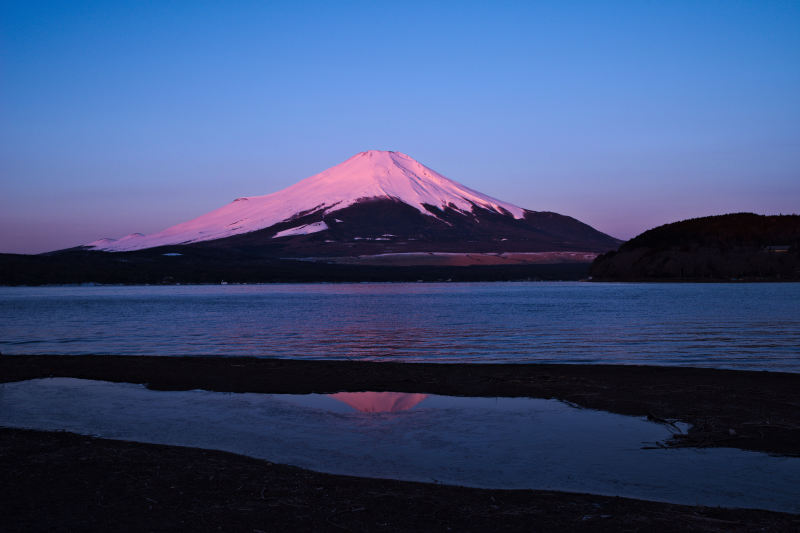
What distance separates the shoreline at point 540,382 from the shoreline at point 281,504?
3.50 m

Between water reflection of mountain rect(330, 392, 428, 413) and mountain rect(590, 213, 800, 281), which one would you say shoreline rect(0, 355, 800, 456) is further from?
mountain rect(590, 213, 800, 281)

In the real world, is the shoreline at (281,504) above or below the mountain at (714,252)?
below

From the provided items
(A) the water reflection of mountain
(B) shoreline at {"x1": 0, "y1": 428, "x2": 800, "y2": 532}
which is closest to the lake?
(A) the water reflection of mountain

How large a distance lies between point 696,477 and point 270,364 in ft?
43.6

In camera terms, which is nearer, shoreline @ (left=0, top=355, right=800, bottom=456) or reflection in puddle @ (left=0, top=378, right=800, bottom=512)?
reflection in puddle @ (left=0, top=378, right=800, bottom=512)

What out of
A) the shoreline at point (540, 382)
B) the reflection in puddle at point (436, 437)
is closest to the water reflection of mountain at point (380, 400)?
the reflection in puddle at point (436, 437)

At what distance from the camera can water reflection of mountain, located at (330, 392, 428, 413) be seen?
13617 mm

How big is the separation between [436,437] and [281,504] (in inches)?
154

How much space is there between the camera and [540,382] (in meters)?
16.2

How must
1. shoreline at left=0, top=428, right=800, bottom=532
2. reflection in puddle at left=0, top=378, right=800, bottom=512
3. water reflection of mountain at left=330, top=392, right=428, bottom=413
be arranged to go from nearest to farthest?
shoreline at left=0, top=428, right=800, bottom=532 < reflection in puddle at left=0, top=378, right=800, bottom=512 < water reflection of mountain at left=330, top=392, right=428, bottom=413

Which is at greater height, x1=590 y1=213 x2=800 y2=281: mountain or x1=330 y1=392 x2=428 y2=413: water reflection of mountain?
x1=590 y1=213 x2=800 y2=281: mountain

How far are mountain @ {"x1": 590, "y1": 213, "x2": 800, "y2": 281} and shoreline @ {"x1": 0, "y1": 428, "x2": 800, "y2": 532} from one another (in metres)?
123

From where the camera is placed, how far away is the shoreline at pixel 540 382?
11445mm

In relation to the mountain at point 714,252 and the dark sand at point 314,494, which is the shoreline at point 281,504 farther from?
the mountain at point 714,252
